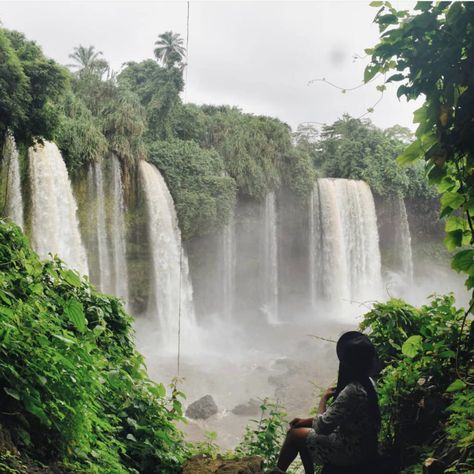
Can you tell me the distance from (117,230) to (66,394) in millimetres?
12488

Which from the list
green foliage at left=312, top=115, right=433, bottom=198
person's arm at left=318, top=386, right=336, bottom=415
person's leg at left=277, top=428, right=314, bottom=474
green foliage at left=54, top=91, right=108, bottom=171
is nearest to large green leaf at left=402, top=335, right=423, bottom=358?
person's arm at left=318, top=386, right=336, bottom=415

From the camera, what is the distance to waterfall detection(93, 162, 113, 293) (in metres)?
13.6

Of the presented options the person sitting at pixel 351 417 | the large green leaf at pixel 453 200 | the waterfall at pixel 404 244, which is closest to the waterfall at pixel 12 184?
the person sitting at pixel 351 417

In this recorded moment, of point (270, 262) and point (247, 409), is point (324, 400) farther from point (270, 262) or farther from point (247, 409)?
point (270, 262)

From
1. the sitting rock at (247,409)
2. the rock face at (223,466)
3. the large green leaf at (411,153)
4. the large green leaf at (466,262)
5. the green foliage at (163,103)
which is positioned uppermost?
the green foliage at (163,103)

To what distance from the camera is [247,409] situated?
37.6 ft

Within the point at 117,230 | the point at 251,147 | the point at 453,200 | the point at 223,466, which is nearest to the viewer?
the point at 453,200

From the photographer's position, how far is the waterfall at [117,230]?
14195 millimetres

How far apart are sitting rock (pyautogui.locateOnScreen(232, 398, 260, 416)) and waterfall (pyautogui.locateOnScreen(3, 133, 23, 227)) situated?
6.85m

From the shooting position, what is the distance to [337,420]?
2920mm

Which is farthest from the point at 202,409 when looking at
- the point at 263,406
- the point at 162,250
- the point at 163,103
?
the point at 163,103

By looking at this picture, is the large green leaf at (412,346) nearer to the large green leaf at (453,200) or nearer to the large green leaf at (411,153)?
the large green leaf at (453,200)

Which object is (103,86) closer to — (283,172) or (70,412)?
(283,172)

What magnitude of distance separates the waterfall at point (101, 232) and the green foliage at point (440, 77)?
12.3 m
